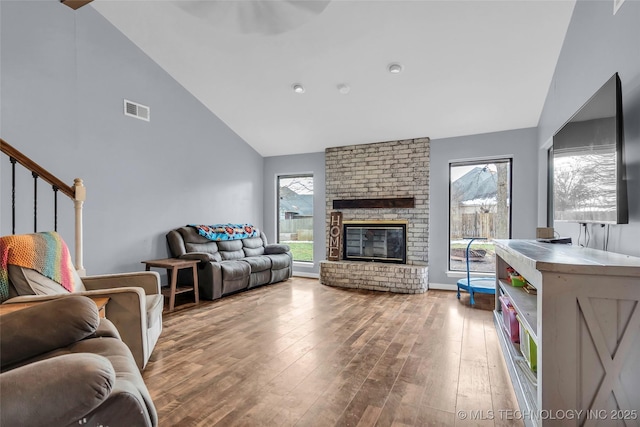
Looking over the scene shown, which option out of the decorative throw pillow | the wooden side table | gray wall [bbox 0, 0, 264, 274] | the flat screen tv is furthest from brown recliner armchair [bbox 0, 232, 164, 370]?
the flat screen tv

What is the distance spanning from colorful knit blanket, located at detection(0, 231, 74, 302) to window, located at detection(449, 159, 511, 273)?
4.74m

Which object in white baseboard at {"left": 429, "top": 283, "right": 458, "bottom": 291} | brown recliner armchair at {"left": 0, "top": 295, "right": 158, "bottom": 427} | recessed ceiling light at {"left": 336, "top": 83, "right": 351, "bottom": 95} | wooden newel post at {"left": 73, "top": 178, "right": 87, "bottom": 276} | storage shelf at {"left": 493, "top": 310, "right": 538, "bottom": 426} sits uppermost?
recessed ceiling light at {"left": 336, "top": 83, "right": 351, "bottom": 95}

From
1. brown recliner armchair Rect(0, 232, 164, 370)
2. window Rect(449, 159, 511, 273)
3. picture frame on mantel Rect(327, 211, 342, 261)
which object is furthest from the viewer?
picture frame on mantel Rect(327, 211, 342, 261)

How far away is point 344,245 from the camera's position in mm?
5656

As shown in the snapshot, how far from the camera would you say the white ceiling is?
9.43ft

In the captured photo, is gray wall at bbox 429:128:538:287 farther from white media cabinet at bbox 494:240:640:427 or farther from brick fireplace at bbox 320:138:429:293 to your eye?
white media cabinet at bbox 494:240:640:427

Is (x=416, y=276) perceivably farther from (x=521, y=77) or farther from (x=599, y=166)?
(x=599, y=166)

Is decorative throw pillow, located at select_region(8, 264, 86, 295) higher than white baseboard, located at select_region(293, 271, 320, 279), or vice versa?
decorative throw pillow, located at select_region(8, 264, 86, 295)

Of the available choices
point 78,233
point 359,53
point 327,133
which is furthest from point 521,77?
point 78,233

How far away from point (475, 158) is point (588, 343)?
12.9 ft

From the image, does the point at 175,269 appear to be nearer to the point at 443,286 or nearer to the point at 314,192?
the point at 314,192

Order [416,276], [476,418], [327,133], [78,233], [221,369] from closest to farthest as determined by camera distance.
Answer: [476,418] < [221,369] < [78,233] < [416,276] < [327,133]

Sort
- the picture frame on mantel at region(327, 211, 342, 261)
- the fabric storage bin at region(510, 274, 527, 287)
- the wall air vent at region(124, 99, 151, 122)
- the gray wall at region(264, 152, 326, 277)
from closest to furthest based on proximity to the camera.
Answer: the fabric storage bin at region(510, 274, 527, 287) → the wall air vent at region(124, 99, 151, 122) → the picture frame on mantel at region(327, 211, 342, 261) → the gray wall at region(264, 152, 326, 277)

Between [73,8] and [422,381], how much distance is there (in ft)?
16.5
